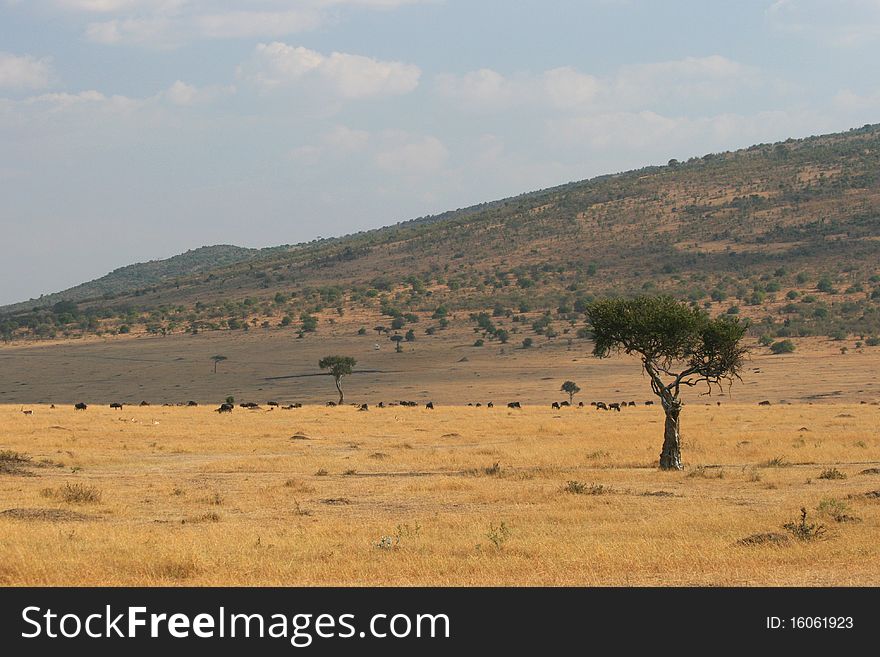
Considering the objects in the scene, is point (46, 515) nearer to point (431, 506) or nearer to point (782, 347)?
point (431, 506)

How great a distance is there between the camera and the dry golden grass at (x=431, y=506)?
14.9 m

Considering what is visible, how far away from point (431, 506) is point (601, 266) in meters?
119

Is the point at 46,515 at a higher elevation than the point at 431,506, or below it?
higher

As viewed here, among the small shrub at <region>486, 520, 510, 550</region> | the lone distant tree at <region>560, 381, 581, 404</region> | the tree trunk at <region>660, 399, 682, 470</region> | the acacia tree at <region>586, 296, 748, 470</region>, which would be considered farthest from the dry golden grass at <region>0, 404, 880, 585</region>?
the lone distant tree at <region>560, 381, 581, 404</region>

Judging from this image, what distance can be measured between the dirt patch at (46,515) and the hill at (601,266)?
89.0 metres

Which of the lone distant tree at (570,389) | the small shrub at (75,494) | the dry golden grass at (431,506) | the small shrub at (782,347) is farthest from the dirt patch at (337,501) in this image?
the small shrub at (782,347)

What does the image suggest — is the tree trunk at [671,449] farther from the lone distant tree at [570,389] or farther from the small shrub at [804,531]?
the lone distant tree at [570,389]

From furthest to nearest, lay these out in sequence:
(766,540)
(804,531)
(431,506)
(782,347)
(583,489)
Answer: (782,347) → (583,489) → (431,506) → (804,531) → (766,540)

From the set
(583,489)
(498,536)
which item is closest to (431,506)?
(583,489)

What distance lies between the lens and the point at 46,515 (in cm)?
2053

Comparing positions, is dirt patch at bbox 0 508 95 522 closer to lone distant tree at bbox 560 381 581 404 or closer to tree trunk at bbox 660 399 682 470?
tree trunk at bbox 660 399 682 470

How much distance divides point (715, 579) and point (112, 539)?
956cm

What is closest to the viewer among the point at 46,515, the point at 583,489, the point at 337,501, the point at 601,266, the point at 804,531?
the point at 804,531
